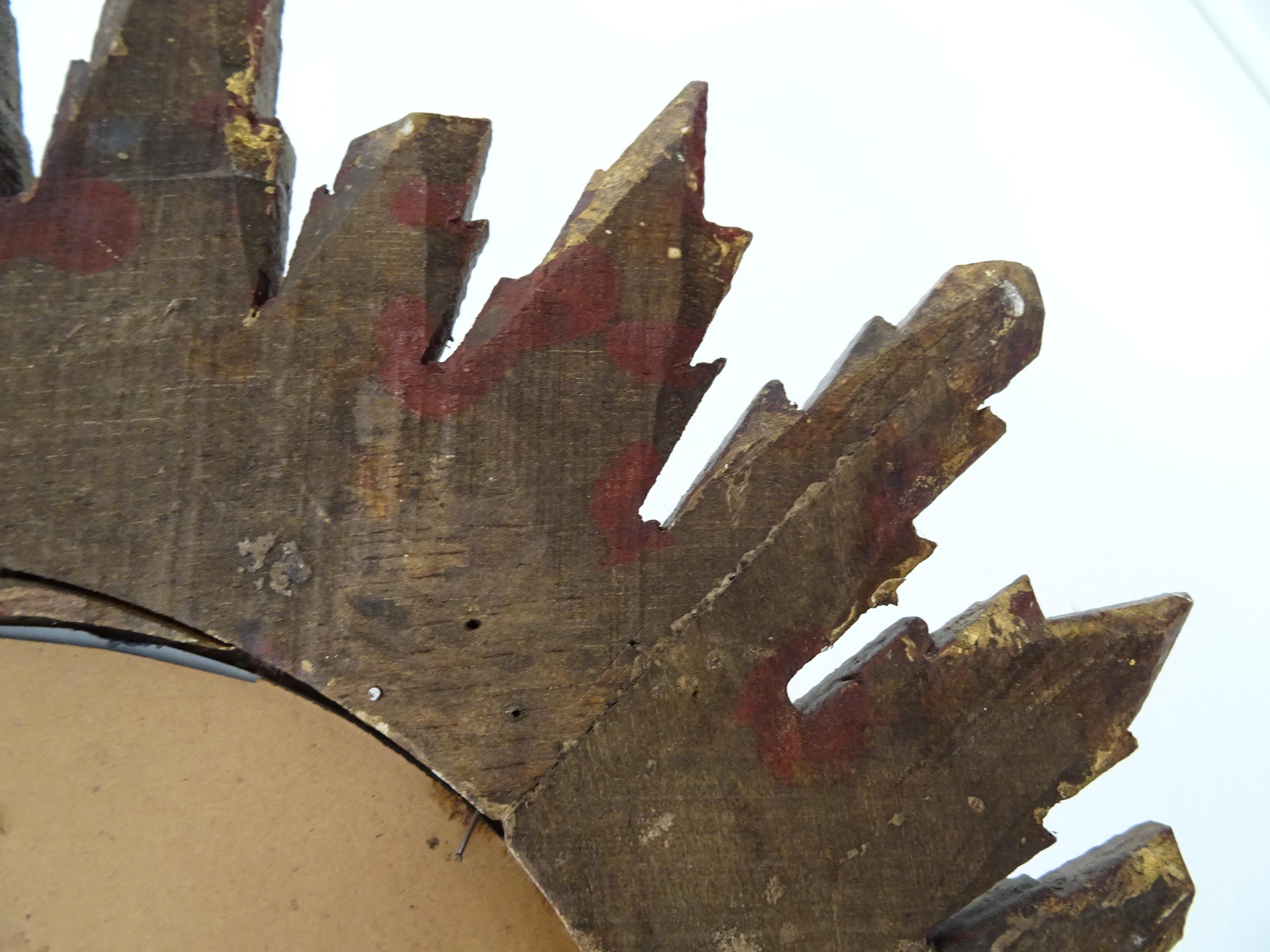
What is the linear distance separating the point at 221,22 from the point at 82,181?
0.20 m

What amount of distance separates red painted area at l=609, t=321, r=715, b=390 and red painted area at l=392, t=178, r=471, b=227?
191 mm

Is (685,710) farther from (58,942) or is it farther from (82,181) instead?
(82,181)

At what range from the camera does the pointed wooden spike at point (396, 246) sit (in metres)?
0.88

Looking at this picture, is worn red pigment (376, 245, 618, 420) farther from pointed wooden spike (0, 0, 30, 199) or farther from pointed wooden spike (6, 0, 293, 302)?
pointed wooden spike (0, 0, 30, 199)

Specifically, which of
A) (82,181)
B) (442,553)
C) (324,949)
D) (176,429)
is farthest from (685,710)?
(82,181)

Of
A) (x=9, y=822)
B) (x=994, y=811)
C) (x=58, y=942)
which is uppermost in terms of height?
(x=9, y=822)

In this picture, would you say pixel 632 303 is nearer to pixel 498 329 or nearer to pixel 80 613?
pixel 498 329

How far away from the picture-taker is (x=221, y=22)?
3.06ft

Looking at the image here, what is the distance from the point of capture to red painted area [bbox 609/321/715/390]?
3.00 ft

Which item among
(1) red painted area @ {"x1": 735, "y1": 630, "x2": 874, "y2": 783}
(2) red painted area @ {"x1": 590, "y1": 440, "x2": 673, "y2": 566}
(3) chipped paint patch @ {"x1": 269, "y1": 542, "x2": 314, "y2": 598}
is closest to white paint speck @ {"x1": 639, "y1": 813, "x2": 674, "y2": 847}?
(1) red painted area @ {"x1": 735, "y1": 630, "x2": 874, "y2": 783}

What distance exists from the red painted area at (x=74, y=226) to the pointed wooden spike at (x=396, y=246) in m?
0.15

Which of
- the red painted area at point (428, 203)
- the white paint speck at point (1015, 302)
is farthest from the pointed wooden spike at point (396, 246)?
the white paint speck at point (1015, 302)

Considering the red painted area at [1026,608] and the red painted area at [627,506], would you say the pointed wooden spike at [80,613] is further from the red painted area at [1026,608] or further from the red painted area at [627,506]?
the red painted area at [1026,608]

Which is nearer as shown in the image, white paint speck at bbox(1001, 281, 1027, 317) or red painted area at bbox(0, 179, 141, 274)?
red painted area at bbox(0, 179, 141, 274)
